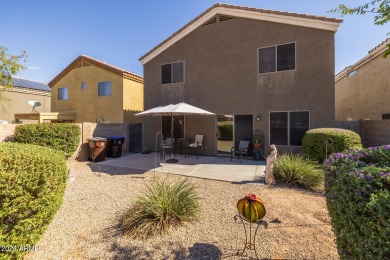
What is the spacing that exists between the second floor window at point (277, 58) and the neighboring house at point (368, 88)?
4.56 m

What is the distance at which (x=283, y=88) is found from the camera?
380 inches

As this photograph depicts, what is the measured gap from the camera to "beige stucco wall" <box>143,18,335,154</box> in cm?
905

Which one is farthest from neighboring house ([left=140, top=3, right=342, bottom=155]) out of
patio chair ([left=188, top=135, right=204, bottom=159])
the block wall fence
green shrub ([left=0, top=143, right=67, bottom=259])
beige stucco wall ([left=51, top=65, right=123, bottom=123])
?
green shrub ([left=0, top=143, right=67, bottom=259])

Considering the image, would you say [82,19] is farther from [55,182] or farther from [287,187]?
[287,187]

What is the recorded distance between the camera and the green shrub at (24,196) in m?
2.32

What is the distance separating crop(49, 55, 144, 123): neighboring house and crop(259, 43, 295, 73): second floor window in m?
11.2

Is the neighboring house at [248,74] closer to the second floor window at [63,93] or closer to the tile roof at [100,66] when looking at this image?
the tile roof at [100,66]

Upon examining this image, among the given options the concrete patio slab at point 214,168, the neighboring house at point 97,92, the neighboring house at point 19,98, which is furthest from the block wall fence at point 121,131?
the neighboring house at point 19,98

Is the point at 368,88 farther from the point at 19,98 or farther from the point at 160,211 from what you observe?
the point at 19,98

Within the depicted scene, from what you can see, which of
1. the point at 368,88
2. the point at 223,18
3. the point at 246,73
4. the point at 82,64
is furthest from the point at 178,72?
the point at 368,88

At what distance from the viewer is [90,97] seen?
1733 cm

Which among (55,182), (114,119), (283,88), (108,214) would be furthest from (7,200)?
(114,119)

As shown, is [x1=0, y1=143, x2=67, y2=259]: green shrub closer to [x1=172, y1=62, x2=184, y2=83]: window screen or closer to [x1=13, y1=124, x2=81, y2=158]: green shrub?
[x1=13, y1=124, x2=81, y2=158]: green shrub

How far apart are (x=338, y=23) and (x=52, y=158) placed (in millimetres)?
11783
